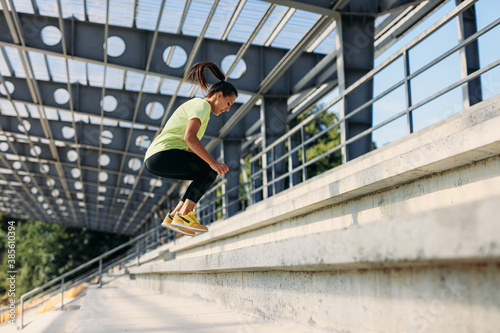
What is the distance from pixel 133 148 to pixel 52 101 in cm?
455

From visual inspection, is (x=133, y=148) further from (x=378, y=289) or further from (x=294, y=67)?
(x=378, y=289)

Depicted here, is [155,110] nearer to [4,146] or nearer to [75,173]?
[4,146]

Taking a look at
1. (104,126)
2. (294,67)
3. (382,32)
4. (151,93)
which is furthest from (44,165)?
(382,32)

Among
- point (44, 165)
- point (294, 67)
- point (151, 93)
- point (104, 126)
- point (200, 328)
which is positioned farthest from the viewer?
point (44, 165)

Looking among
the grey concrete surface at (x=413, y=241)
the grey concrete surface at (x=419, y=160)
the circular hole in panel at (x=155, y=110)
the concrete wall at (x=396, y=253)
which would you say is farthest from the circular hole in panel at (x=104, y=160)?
A: the grey concrete surface at (x=413, y=241)

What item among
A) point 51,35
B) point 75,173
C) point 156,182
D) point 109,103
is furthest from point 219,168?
point 75,173

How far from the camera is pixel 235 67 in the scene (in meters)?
12.4

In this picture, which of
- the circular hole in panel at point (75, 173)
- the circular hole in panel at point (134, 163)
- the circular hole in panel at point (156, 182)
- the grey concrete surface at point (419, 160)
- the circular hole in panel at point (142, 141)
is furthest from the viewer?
the circular hole in panel at point (75, 173)

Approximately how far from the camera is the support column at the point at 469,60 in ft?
21.3

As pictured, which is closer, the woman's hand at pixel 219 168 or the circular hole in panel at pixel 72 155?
the woman's hand at pixel 219 168

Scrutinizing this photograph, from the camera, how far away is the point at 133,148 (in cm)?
2027

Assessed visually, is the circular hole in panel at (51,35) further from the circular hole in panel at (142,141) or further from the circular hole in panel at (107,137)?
the circular hole in panel at (107,137)

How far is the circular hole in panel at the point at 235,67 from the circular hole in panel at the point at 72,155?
1415 centimetres

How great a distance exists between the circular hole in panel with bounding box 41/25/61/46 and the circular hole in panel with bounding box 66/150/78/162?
12.8m
